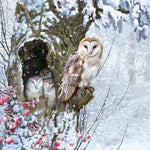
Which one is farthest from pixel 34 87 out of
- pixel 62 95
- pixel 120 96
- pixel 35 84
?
pixel 120 96

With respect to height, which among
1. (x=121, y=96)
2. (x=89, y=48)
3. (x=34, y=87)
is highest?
(x=89, y=48)

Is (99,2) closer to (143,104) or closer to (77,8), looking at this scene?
(77,8)

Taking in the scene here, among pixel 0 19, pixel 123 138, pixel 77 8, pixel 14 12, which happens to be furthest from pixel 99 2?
pixel 123 138

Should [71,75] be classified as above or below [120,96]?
above

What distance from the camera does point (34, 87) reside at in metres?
1.19

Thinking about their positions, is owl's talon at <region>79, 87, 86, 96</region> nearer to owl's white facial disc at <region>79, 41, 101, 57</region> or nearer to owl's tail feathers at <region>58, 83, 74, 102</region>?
owl's tail feathers at <region>58, 83, 74, 102</region>

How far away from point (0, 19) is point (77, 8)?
45cm

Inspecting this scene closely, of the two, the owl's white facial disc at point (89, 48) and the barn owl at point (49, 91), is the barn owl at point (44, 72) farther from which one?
the owl's white facial disc at point (89, 48)

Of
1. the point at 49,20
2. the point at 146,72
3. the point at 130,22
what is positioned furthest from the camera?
the point at 146,72

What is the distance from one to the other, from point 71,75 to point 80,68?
0.19 feet

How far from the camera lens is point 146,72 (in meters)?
1.39

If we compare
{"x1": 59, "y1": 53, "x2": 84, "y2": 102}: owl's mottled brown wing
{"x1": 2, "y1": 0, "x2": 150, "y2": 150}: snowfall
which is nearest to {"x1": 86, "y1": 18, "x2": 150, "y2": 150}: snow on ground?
{"x1": 2, "y1": 0, "x2": 150, "y2": 150}: snowfall

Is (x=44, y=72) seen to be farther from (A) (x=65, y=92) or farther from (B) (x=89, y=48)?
(B) (x=89, y=48)

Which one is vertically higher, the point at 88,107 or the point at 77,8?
the point at 77,8
